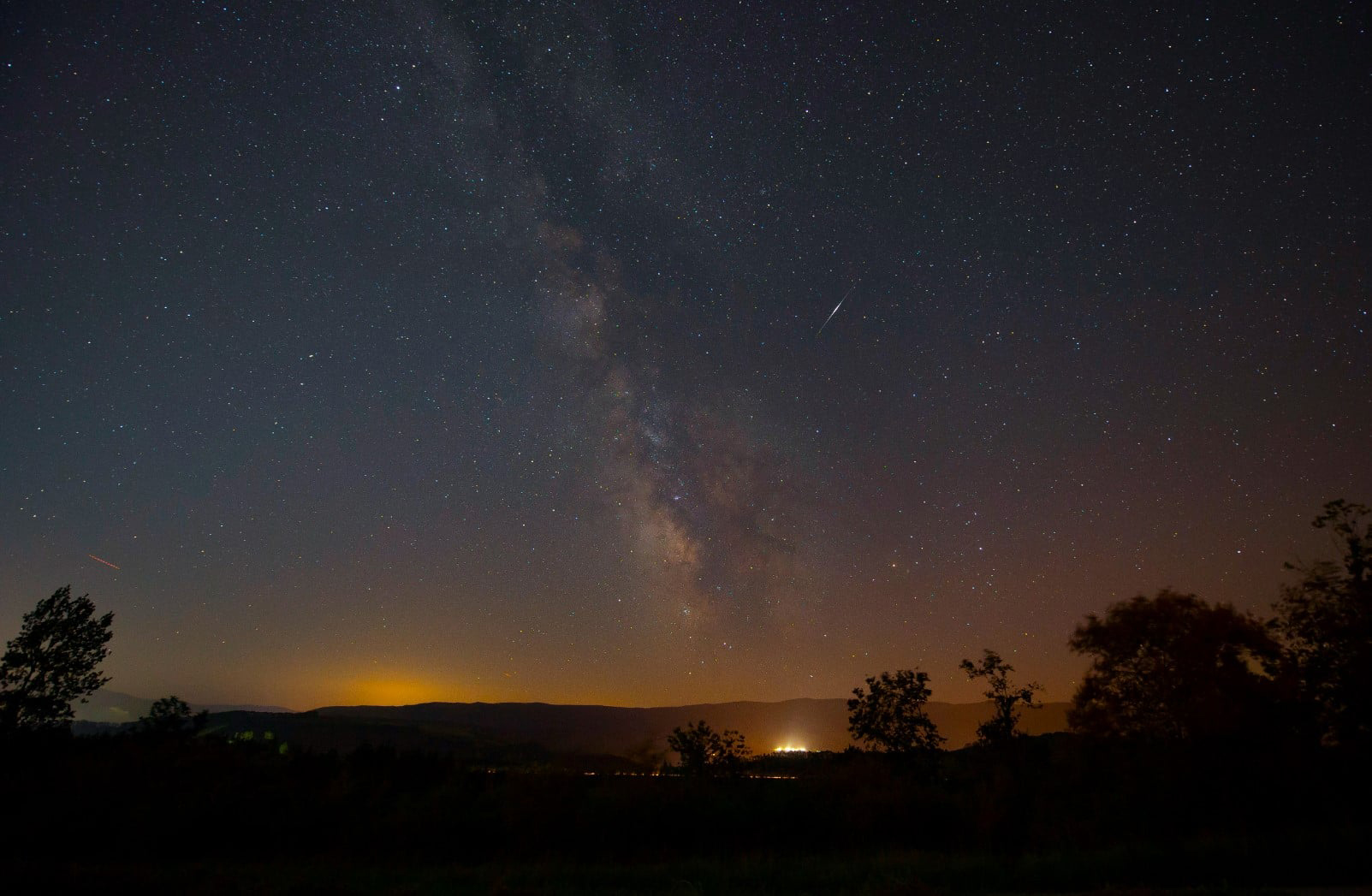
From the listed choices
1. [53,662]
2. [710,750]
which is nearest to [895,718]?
[710,750]

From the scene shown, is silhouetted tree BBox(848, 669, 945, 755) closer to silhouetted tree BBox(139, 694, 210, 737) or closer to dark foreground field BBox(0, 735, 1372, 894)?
dark foreground field BBox(0, 735, 1372, 894)

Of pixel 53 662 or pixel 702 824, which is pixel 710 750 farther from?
pixel 53 662

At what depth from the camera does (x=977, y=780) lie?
24.5 meters

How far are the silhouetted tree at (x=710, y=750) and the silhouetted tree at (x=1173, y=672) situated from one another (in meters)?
14.2

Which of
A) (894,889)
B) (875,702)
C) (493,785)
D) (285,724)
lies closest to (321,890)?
(894,889)

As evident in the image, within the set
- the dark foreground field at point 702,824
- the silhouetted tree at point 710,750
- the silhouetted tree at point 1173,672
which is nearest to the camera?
the dark foreground field at point 702,824

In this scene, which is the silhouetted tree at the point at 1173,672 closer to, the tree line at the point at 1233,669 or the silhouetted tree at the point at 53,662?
the tree line at the point at 1233,669

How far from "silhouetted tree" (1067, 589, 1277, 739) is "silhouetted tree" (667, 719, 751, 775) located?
14.2 metres

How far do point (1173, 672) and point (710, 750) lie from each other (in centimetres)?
1798

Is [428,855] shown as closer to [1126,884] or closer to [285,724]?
[1126,884]

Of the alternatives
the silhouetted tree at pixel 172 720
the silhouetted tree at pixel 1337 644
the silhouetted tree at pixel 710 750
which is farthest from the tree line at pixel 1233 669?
the silhouetted tree at pixel 172 720

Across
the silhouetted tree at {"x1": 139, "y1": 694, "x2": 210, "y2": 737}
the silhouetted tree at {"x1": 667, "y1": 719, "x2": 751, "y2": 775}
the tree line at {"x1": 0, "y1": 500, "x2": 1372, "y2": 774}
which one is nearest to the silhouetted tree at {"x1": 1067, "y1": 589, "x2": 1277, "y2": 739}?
the tree line at {"x1": 0, "y1": 500, "x2": 1372, "y2": 774}

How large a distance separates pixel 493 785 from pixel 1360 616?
90.0 ft

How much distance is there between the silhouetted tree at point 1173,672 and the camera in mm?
21031
